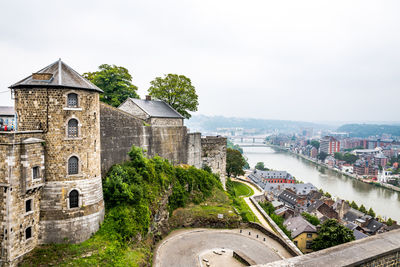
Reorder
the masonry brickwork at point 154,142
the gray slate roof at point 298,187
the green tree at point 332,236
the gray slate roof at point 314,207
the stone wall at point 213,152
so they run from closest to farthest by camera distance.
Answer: the masonry brickwork at point 154,142 < the green tree at point 332,236 < the stone wall at point 213,152 < the gray slate roof at point 314,207 < the gray slate roof at point 298,187

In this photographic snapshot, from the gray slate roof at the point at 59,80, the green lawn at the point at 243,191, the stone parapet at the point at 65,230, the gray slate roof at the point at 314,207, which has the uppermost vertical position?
the gray slate roof at the point at 59,80

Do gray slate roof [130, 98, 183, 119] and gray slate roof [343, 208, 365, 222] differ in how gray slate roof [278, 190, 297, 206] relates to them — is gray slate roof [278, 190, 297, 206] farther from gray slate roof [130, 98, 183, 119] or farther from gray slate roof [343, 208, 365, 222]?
gray slate roof [130, 98, 183, 119]

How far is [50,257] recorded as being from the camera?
1184 centimetres

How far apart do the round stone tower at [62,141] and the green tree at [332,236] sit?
A: 25.4 metres

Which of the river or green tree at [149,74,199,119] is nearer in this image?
green tree at [149,74,199,119]

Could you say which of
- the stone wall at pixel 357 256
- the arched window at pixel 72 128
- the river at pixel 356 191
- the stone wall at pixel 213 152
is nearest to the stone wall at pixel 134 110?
the stone wall at pixel 213 152

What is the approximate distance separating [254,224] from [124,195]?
38.4 feet

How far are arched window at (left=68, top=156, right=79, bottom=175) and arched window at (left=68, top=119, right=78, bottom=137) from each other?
116 centimetres

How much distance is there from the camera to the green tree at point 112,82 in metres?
28.7

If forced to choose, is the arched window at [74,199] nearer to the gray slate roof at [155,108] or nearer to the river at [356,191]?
the gray slate roof at [155,108]

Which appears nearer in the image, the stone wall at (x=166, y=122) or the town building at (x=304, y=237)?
the stone wall at (x=166, y=122)

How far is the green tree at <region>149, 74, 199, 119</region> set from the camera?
3234cm

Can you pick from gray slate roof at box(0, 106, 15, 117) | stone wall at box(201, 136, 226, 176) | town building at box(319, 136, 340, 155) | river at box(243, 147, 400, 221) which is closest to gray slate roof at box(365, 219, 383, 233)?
river at box(243, 147, 400, 221)

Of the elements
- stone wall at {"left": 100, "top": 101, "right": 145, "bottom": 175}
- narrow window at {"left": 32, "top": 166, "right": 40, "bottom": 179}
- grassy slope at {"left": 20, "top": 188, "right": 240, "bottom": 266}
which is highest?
stone wall at {"left": 100, "top": 101, "right": 145, "bottom": 175}
